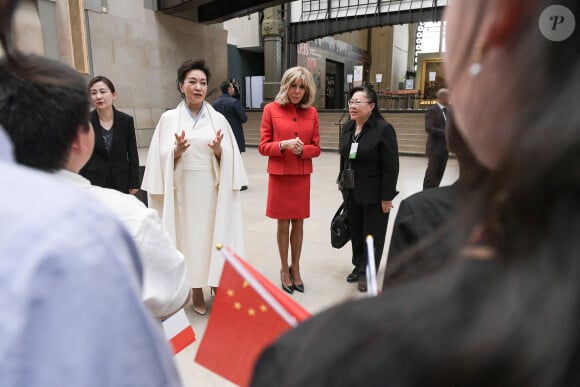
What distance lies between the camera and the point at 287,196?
3.12 metres

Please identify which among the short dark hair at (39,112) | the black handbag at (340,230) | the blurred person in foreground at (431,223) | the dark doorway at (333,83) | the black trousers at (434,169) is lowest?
the black handbag at (340,230)

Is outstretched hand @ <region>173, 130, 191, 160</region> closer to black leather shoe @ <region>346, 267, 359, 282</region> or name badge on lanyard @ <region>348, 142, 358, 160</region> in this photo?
name badge on lanyard @ <region>348, 142, 358, 160</region>

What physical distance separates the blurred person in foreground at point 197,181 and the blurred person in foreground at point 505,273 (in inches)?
96.9

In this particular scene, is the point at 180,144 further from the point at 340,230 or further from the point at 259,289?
the point at 259,289

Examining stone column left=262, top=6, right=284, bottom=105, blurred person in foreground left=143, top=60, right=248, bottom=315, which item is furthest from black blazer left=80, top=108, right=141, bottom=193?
stone column left=262, top=6, right=284, bottom=105

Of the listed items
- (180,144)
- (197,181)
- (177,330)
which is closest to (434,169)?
(197,181)

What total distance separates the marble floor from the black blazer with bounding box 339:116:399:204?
54 centimetres

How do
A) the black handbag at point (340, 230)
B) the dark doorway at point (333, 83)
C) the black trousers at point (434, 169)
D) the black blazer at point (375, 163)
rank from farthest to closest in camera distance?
the dark doorway at point (333, 83), the black trousers at point (434, 169), the black handbag at point (340, 230), the black blazer at point (375, 163)

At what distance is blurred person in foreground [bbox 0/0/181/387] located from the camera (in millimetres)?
360

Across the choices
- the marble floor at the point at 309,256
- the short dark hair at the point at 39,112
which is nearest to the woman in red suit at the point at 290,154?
the marble floor at the point at 309,256

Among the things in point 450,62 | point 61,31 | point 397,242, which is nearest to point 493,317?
point 450,62

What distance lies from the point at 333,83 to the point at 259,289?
22.2 m

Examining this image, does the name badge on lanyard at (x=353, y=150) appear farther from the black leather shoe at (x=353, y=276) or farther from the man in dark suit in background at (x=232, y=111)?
the man in dark suit in background at (x=232, y=111)

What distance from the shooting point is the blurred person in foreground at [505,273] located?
1.04 feet
